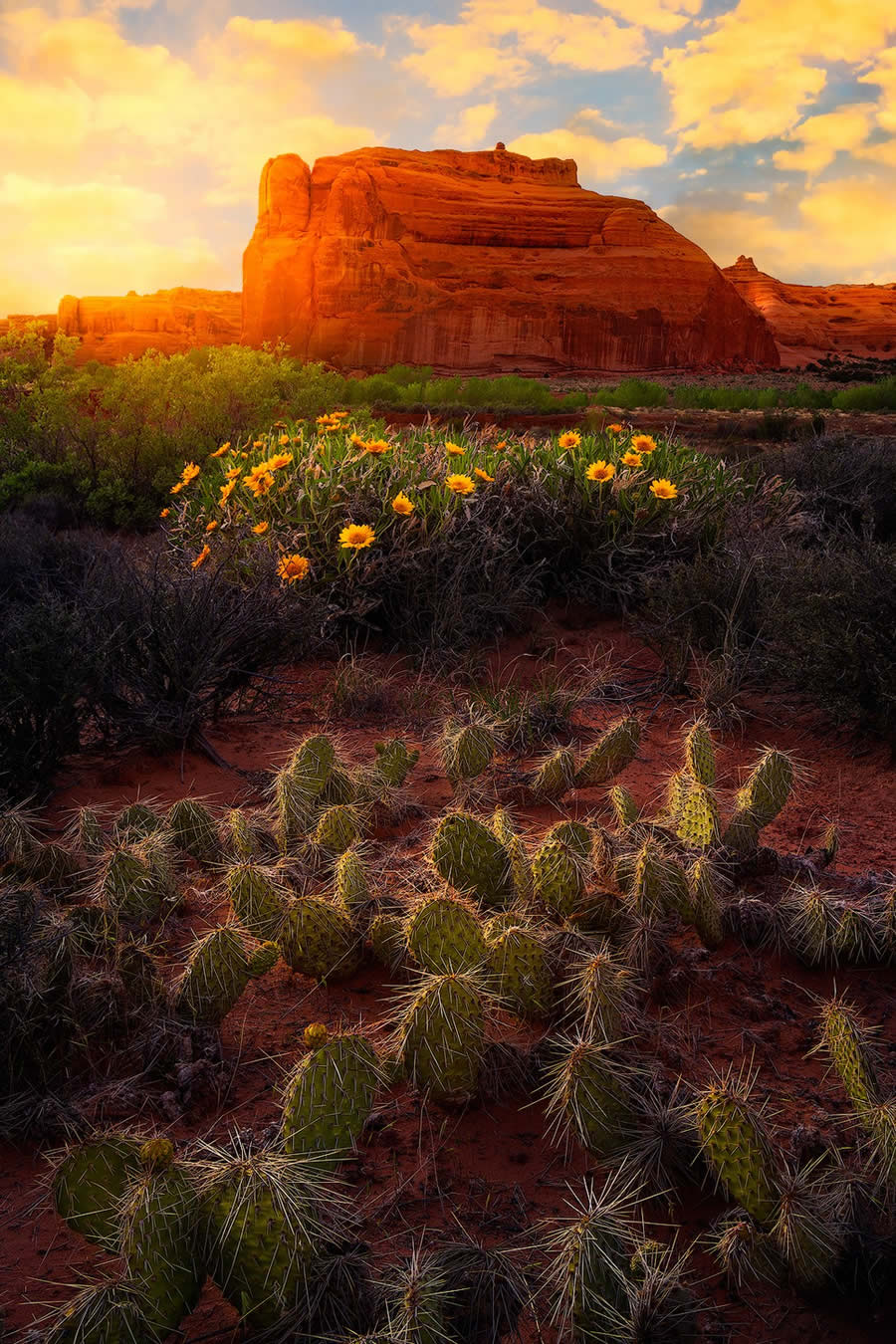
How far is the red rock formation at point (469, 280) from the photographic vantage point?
189 ft

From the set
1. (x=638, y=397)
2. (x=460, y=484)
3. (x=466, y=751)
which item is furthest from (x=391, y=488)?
(x=638, y=397)

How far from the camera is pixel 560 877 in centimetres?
235

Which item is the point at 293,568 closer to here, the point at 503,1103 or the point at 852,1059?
the point at 503,1103

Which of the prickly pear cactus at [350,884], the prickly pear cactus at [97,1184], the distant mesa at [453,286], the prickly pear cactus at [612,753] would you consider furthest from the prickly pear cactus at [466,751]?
the distant mesa at [453,286]

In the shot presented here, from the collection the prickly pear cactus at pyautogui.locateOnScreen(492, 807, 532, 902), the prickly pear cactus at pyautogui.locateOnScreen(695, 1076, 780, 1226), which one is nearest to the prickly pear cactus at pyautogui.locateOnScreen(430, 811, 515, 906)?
the prickly pear cactus at pyautogui.locateOnScreen(492, 807, 532, 902)

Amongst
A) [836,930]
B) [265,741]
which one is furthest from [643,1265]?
[265,741]

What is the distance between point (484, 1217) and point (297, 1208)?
0.43m

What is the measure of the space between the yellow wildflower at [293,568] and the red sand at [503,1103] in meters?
1.57

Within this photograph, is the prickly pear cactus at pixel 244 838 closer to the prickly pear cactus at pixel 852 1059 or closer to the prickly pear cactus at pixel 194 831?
the prickly pear cactus at pixel 194 831

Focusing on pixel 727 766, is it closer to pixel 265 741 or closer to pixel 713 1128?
pixel 265 741

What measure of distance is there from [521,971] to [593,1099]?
1.27 ft

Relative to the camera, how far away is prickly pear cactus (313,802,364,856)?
275 cm

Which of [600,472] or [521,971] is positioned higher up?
[600,472]

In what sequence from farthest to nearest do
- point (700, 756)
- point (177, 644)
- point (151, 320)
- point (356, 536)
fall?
point (151, 320), point (356, 536), point (177, 644), point (700, 756)
